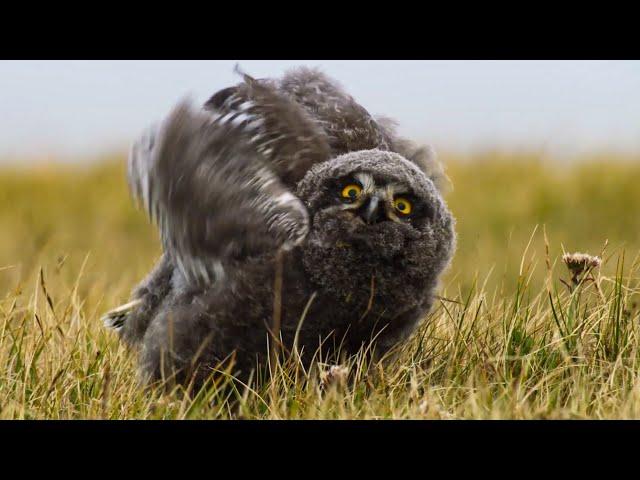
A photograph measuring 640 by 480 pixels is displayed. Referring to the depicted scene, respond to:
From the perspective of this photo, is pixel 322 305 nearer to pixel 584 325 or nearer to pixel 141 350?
pixel 141 350

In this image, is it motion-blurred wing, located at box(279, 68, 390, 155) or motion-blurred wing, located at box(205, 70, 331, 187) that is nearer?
motion-blurred wing, located at box(205, 70, 331, 187)

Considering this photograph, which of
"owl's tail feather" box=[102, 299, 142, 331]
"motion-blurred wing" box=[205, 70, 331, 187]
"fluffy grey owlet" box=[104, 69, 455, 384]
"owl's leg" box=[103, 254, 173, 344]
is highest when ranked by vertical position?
"motion-blurred wing" box=[205, 70, 331, 187]

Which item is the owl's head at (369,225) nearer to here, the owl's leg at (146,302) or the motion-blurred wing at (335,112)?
the motion-blurred wing at (335,112)

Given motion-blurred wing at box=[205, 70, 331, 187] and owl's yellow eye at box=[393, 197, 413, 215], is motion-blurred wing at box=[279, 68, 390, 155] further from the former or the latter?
owl's yellow eye at box=[393, 197, 413, 215]

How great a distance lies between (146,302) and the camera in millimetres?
4980

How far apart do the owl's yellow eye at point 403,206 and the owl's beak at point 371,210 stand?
0.15 m

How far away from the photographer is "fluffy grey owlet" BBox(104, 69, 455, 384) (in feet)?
14.0

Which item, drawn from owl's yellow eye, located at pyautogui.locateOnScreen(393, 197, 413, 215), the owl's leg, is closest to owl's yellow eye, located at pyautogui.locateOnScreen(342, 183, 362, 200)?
owl's yellow eye, located at pyautogui.locateOnScreen(393, 197, 413, 215)

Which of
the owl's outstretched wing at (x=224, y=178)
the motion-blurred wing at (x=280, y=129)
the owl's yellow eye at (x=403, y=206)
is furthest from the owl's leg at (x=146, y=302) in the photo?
the owl's yellow eye at (x=403, y=206)

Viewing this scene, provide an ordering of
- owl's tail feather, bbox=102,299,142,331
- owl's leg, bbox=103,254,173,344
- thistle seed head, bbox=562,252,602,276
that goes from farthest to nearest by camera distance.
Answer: owl's tail feather, bbox=102,299,142,331 < owl's leg, bbox=103,254,173,344 < thistle seed head, bbox=562,252,602,276

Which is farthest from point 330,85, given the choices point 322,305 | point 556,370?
point 556,370

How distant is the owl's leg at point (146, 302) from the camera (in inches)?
194

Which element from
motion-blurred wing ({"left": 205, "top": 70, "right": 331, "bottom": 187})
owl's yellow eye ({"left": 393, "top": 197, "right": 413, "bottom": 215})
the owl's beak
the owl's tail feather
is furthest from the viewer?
the owl's tail feather

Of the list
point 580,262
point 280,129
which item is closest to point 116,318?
point 280,129
